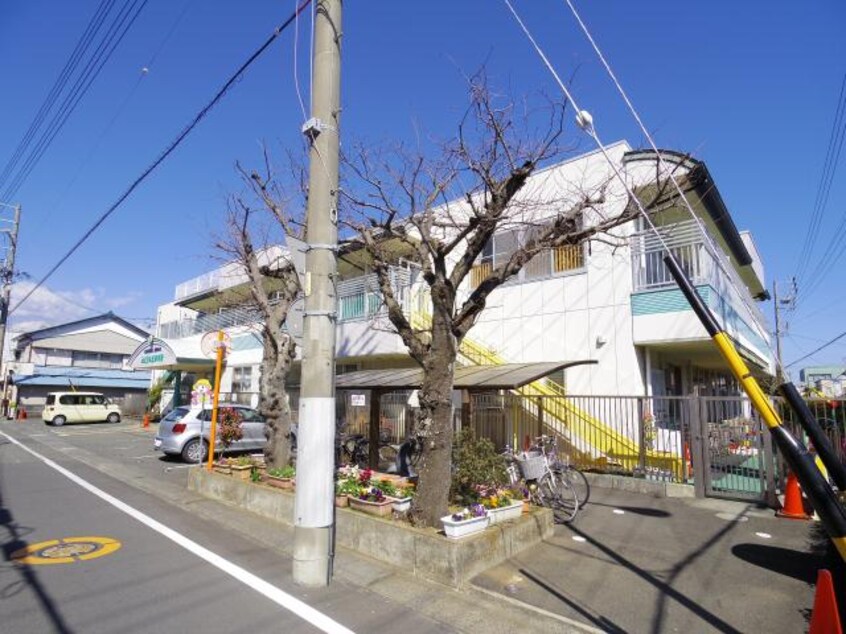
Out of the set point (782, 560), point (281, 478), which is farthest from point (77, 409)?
point (782, 560)

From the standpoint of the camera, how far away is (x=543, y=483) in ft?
26.9

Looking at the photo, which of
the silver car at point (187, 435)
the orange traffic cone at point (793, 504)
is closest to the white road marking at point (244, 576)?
the silver car at point (187, 435)

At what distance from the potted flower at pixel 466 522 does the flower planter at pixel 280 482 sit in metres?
3.32

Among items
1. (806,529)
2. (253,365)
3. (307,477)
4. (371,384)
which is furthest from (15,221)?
(806,529)

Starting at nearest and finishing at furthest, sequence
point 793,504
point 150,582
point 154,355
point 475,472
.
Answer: point 150,582 < point 475,472 < point 793,504 < point 154,355

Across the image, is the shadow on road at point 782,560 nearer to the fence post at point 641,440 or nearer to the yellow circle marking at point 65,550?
Answer: the fence post at point 641,440

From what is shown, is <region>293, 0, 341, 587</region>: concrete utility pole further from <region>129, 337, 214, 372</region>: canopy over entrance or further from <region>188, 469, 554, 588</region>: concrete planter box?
<region>129, 337, 214, 372</region>: canopy over entrance

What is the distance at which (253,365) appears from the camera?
23.5 m

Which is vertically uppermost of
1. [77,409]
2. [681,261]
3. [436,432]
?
[681,261]

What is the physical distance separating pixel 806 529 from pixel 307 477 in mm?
6856

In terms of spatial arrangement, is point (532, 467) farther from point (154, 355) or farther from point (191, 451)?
point (154, 355)

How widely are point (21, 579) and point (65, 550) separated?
1.01 meters

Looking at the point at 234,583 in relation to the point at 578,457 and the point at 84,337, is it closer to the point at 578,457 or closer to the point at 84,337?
the point at 578,457

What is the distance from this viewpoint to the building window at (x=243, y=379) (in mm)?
23859
